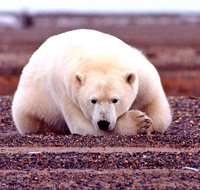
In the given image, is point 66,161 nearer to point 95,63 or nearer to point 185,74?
point 95,63

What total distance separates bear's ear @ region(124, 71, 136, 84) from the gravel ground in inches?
22.1

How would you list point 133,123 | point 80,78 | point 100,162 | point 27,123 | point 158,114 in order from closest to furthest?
point 100,162 < point 80,78 < point 133,123 < point 158,114 < point 27,123

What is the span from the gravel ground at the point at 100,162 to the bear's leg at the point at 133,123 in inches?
6.2

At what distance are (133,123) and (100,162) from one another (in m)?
1.11

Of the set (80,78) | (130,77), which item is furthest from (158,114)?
(80,78)

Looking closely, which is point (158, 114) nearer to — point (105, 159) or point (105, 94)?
point (105, 94)

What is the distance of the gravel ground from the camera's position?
3.38 metres

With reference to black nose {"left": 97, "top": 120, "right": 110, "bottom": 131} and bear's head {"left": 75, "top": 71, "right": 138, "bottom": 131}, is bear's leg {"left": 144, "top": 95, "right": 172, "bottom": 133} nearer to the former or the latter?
bear's head {"left": 75, "top": 71, "right": 138, "bottom": 131}

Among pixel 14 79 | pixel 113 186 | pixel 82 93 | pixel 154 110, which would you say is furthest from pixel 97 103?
pixel 14 79

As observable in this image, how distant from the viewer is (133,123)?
4.93m

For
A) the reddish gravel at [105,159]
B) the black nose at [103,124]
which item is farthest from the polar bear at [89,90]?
the reddish gravel at [105,159]

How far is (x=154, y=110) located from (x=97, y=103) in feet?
3.37

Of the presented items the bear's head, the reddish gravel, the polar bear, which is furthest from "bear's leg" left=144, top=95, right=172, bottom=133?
the bear's head

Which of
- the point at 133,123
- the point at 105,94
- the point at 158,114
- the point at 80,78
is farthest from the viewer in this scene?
the point at 158,114
